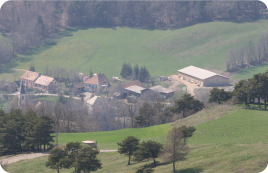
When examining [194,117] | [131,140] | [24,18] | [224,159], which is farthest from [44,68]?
[224,159]

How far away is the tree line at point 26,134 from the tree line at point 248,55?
79367 millimetres

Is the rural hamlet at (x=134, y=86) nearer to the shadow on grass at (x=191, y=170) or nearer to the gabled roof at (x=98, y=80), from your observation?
Answer: the shadow on grass at (x=191, y=170)

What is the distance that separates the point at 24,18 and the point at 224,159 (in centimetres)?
14438

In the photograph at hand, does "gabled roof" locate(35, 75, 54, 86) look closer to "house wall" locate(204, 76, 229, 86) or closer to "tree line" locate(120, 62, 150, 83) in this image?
"tree line" locate(120, 62, 150, 83)

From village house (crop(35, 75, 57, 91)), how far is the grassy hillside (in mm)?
14851

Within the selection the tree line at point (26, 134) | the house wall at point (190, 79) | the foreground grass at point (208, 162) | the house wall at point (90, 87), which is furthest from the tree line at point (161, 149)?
the house wall at point (90, 87)

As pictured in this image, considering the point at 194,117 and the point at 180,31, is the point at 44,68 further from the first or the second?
the point at 194,117

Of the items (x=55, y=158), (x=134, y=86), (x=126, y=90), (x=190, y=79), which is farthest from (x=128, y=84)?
(x=55, y=158)

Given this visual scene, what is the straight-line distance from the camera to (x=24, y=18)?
155000 millimetres

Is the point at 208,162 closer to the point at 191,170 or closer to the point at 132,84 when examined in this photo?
the point at 191,170

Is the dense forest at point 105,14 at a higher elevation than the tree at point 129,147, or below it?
higher

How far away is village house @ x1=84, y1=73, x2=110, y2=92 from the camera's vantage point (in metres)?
103

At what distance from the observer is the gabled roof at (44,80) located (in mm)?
103094

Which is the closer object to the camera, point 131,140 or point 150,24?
point 131,140
